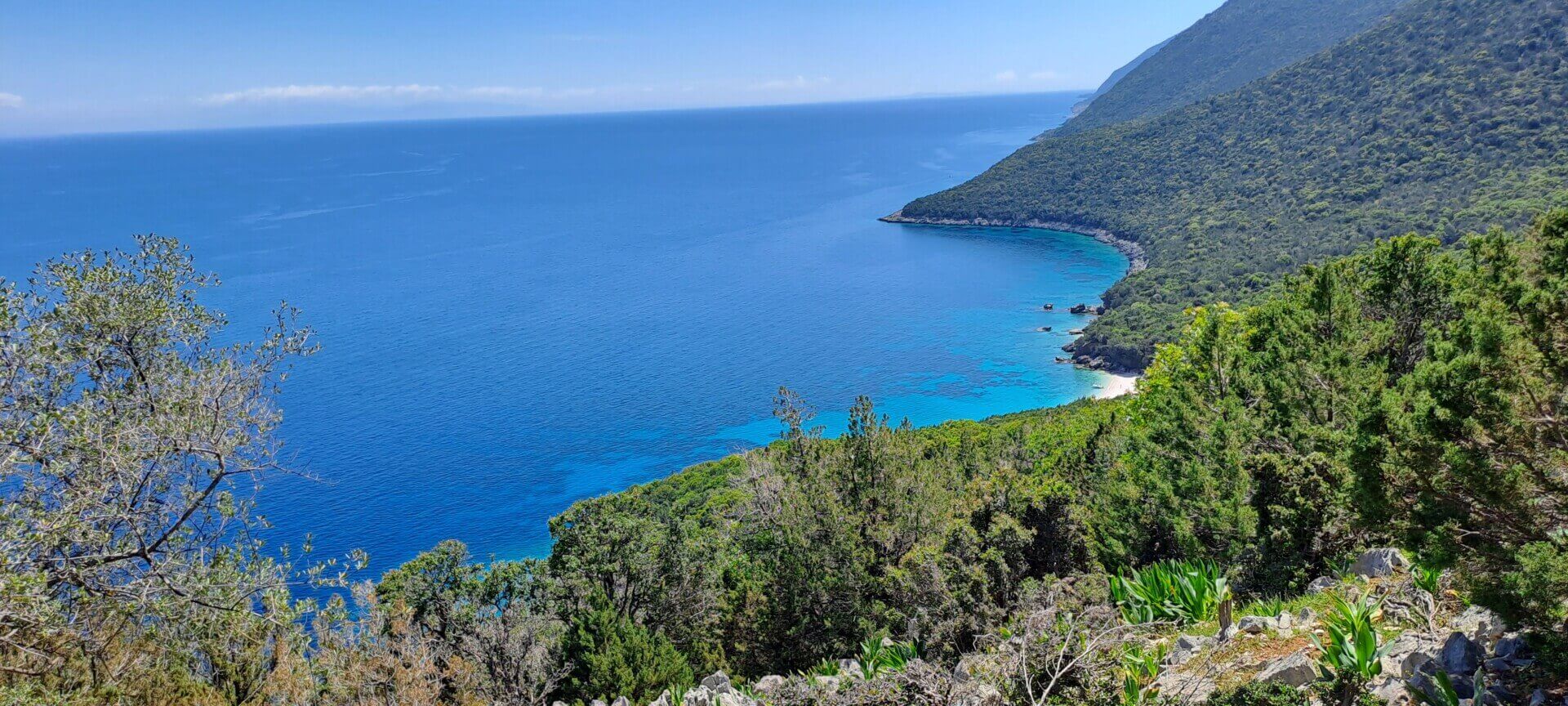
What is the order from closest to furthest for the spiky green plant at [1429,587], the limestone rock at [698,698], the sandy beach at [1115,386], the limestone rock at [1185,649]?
the spiky green plant at [1429,587] → the limestone rock at [1185,649] → the limestone rock at [698,698] → the sandy beach at [1115,386]

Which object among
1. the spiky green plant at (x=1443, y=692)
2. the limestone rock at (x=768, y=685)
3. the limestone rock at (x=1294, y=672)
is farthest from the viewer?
the limestone rock at (x=768, y=685)

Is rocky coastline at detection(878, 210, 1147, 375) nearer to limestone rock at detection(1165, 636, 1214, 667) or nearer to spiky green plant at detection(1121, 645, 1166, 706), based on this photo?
limestone rock at detection(1165, 636, 1214, 667)

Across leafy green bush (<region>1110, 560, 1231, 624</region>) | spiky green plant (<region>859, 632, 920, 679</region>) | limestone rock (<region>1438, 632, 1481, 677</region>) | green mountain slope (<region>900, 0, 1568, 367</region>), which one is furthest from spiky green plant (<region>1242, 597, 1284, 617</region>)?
green mountain slope (<region>900, 0, 1568, 367</region>)

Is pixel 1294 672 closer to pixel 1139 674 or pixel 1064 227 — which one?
pixel 1139 674

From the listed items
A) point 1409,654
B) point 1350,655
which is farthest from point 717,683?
point 1409,654

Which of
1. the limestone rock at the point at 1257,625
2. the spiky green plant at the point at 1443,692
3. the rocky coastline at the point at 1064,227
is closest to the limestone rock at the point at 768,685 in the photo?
the limestone rock at the point at 1257,625

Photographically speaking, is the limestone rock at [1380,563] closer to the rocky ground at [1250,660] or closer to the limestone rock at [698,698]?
the rocky ground at [1250,660]

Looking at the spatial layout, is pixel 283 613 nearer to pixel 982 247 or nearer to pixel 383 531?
pixel 383 531

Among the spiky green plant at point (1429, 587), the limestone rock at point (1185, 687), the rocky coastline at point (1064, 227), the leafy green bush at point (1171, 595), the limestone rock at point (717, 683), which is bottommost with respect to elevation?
the rocky coastline at point (1064, 227)
